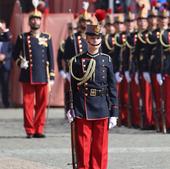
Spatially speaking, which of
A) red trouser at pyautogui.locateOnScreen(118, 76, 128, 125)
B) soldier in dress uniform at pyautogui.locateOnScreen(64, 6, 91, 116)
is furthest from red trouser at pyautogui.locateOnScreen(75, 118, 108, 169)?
red trouser at pyautogui.locateOnScreen(118, 76, 128, 125)

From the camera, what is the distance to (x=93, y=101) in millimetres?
9492

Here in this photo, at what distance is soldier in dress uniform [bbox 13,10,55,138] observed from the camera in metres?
14.0

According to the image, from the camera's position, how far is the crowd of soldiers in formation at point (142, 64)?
14.8m

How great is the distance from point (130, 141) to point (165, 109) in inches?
67.5

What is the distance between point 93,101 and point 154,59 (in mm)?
5501

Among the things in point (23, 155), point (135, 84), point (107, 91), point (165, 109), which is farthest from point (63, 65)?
point (107, 91)

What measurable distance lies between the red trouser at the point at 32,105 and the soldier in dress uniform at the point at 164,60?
2.01 meters

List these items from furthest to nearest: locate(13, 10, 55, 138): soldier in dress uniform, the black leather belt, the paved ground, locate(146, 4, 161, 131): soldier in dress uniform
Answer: locate(146, 4, 161, 131): soldier in dress uniform < locate(13, 10, 55, 138): soldier in dress uniform < the paved ground < the black leather belt

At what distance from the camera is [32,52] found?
1402 centimetres

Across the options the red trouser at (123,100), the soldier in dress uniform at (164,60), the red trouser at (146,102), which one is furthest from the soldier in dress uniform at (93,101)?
the red trouser at (123,100)

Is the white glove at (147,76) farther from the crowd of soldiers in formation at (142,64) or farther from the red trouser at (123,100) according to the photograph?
the red trouser at (123,100)

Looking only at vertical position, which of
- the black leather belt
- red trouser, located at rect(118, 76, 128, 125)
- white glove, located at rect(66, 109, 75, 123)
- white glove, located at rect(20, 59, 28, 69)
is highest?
white glove, located at rect(20, 59, 28, 69)

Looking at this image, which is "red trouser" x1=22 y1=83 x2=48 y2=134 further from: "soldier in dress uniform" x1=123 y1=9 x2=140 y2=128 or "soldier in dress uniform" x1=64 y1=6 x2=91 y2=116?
"soldier in dress uniform" x1=123 y1=9 x2=140 y2=128

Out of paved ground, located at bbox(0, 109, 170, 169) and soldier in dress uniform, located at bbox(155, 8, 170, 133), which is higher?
soldier in dress uniform, located at bbox(155, 8, 170, 133)
